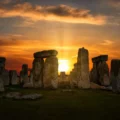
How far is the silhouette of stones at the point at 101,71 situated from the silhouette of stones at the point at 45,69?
8416 mm

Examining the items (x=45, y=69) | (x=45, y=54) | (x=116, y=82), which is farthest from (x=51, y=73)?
(x=116, y=82)

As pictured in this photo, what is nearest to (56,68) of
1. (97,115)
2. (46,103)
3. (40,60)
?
(40,60)

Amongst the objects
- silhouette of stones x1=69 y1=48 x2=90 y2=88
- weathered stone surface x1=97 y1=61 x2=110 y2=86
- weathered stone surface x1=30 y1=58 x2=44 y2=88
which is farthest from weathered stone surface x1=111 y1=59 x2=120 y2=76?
weathered stone surface x1=97 y1=61 x2=110 y2=86

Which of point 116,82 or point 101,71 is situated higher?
point 101,71

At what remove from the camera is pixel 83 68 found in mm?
31453

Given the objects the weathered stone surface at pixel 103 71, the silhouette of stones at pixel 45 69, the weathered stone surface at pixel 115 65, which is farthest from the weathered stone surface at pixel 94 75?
the weathered stone surface at pixel 115 65

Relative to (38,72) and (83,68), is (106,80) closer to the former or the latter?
(83,68)

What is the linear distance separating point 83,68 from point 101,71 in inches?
252

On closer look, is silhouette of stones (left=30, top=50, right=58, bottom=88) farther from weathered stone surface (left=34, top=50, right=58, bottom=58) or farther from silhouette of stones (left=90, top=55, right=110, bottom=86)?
silhouette of stones (left=90, top=55, right=110, bottom=86)

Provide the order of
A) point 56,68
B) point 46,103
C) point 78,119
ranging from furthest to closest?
point 56,68 → point 46,103 → point 78,119

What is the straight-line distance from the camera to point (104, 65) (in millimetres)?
36906

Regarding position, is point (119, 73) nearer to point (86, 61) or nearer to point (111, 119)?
point (86, 61)

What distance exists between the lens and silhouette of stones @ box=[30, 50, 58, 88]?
29.6 m

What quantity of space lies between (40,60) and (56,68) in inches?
124
